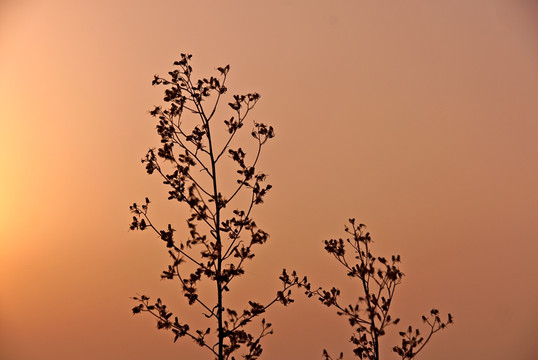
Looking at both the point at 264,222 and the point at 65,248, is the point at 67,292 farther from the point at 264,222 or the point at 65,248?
the point at 264,222

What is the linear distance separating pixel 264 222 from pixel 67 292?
1.20m

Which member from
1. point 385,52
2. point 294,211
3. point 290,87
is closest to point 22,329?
point 294,211

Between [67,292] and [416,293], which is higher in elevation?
[416,293]

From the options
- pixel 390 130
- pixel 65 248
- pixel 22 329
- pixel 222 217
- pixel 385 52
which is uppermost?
pixel 385 52

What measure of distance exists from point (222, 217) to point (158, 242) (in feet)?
1.37

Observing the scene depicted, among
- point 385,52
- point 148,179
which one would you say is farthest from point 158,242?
point 385,52

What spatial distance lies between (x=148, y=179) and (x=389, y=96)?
1491 millimetres

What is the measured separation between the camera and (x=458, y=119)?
3.73 metres

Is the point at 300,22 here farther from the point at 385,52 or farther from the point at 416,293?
the point at 416,293

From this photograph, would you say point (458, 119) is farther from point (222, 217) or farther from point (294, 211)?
point (222, 217)

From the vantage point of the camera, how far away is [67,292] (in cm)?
369

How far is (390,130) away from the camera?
374 cm

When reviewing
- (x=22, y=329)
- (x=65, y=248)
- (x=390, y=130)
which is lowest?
(x=22, y=329)

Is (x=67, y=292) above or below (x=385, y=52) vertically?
below
